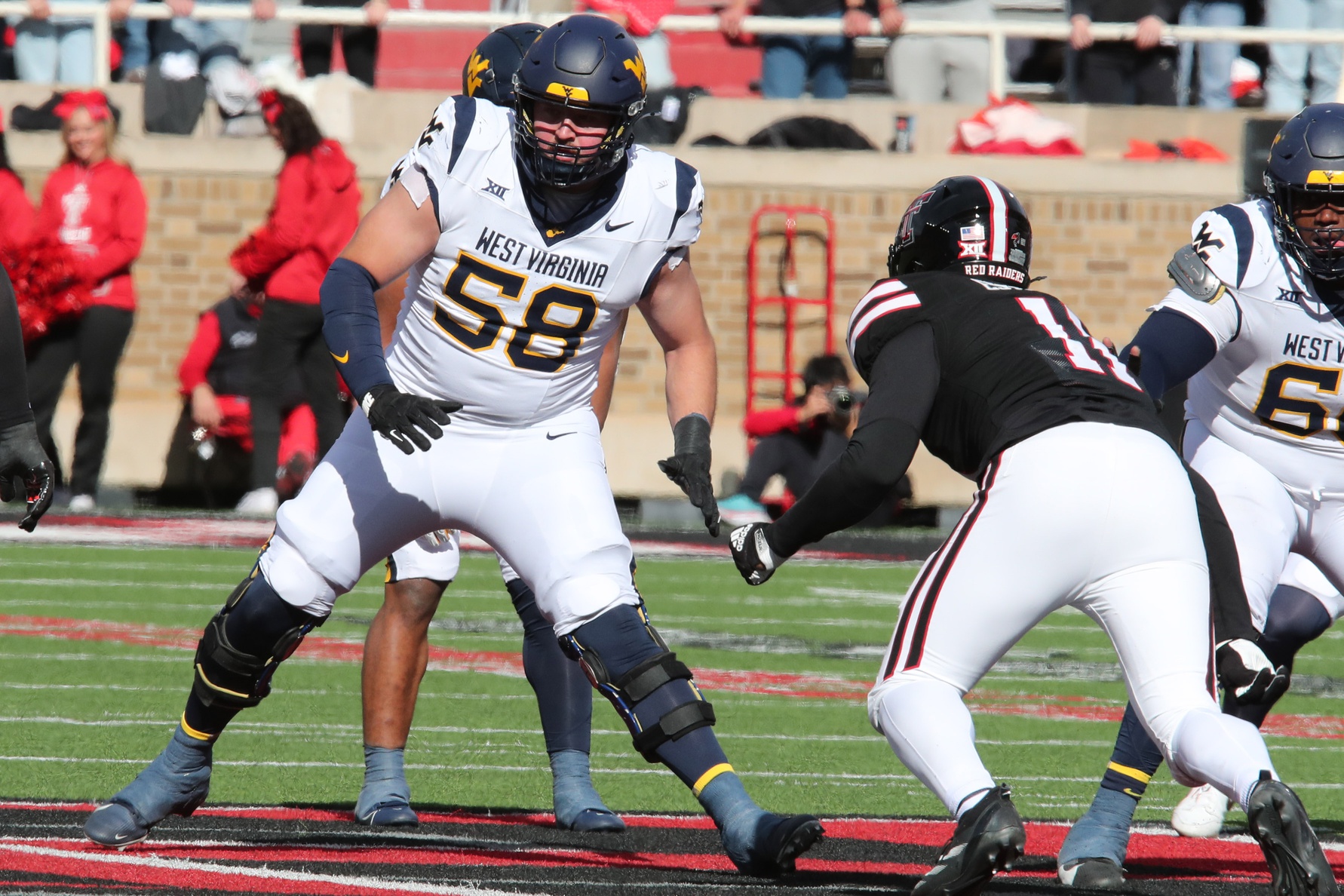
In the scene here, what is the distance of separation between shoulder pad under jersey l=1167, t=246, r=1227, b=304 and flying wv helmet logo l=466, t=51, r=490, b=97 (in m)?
1.88

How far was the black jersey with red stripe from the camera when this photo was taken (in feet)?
13.6

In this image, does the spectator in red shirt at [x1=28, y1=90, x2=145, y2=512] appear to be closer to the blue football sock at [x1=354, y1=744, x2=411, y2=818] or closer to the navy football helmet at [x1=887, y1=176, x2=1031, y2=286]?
the blue football sock at [x1=354, y1=744, x2=411, y2=818]

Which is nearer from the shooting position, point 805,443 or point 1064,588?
point 1064,588

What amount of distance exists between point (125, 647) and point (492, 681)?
1.55 m

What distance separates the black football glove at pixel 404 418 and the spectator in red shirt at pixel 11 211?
8668 mm

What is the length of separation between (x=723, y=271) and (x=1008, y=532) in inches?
445

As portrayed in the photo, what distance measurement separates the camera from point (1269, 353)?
214 inches

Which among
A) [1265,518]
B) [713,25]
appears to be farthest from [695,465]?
[713,25]

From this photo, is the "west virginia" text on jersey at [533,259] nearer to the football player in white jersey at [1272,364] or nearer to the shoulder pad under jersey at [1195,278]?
the football player in white jersey at [1272,364]

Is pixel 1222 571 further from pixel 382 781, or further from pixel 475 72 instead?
pixel 475 72

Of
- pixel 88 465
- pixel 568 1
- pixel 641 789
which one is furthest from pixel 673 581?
pixel 568 1

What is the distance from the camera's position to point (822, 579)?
37.4 feet

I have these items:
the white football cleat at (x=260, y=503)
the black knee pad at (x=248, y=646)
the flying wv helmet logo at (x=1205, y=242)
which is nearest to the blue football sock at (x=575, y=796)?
the black knee pad at (x=248, y=646)

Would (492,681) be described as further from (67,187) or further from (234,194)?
(234,194)
